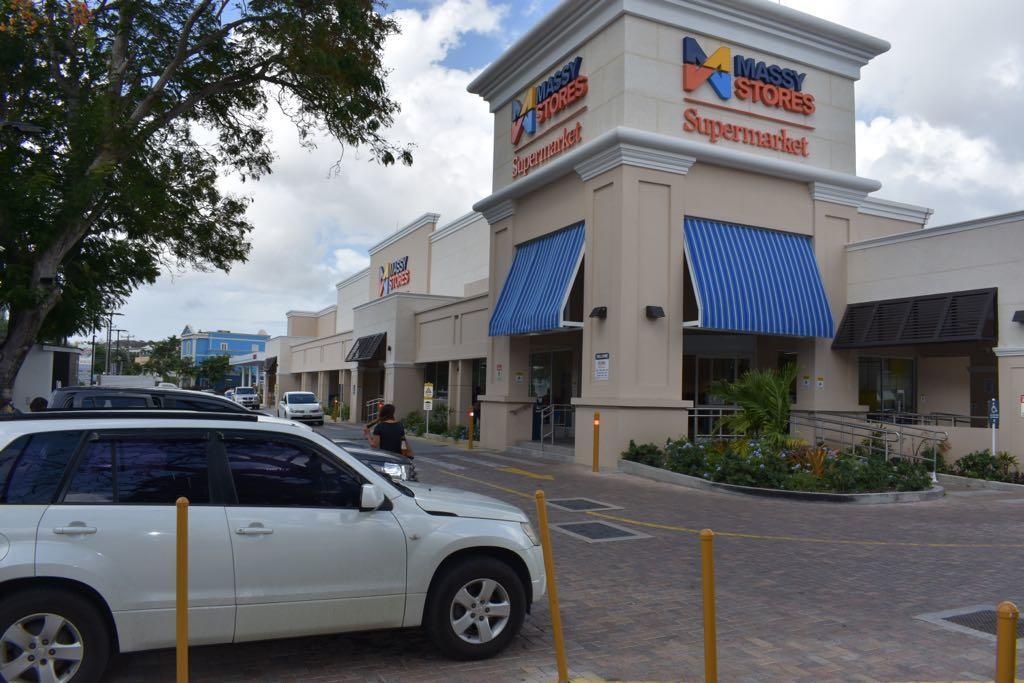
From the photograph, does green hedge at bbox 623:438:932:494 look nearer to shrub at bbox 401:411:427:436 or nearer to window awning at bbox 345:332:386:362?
shrub at bbox 401:411:427:436

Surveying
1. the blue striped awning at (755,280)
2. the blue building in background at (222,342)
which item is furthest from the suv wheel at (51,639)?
the blue building in background at (222,342)

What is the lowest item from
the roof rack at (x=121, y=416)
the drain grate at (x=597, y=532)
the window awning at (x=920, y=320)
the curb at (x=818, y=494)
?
the drain grate at (x=597, y=532)

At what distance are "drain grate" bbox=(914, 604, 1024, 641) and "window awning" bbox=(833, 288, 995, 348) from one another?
40.0ft

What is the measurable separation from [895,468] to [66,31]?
17361 mm

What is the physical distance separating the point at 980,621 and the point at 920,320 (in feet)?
45.9

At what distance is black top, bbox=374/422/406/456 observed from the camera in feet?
36.2

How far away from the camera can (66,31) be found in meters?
14.0

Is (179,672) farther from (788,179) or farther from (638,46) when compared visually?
(788,179)

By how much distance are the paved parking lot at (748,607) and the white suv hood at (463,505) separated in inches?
38.7

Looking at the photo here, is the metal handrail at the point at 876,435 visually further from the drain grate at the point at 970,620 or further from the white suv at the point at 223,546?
the white suv at the point at 223,546

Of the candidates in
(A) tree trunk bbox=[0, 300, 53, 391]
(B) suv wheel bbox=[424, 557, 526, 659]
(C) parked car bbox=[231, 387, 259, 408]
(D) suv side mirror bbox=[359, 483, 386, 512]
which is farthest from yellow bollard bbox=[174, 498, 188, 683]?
(C) parked car bbox=[231, 387, 259, 408]

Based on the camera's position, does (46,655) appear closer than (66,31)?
Yes

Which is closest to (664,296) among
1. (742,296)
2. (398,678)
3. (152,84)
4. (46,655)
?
(742,296)

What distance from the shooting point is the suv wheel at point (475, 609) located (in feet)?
17.2
